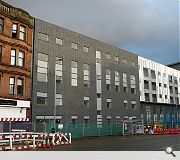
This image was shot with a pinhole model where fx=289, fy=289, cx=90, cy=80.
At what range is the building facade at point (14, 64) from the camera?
1302 inches

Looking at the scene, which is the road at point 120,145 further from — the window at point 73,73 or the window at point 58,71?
the window at point 73,73

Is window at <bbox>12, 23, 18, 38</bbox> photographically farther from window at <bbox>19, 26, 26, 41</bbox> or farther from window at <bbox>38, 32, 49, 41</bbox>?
window at <bbox>38, 32, 49, 41</bbox>

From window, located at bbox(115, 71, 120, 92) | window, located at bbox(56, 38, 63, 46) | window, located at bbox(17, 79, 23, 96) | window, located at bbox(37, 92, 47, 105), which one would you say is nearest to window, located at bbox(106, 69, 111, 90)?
window, located at bbox(115, 71, 120, 92)

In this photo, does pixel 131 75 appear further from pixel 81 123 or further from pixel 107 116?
pixel 81 123

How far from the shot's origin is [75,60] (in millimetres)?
46594

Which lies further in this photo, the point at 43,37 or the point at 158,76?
the point at 158,76

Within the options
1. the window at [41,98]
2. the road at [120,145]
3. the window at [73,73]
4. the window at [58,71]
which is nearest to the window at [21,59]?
the window at [41,98]

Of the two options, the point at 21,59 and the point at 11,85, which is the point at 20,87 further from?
the point at 21,59

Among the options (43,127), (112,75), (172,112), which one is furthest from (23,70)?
(172,112)

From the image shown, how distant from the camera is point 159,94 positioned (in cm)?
7425

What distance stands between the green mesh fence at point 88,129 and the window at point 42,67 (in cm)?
664

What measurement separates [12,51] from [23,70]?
2704 millimetres

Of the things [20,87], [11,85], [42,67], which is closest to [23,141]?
[11,85]

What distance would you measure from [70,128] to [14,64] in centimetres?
1212
